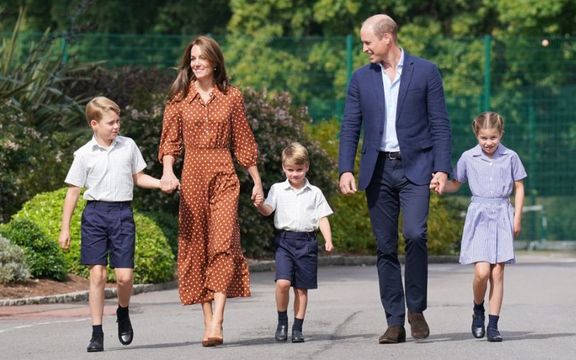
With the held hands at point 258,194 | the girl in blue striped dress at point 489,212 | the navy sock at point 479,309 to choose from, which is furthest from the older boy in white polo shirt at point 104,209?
the navy sock at point 479,309

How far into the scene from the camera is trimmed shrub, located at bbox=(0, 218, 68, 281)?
15.3 meters

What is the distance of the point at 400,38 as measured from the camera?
34.0 metres

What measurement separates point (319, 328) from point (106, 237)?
2.01 metres

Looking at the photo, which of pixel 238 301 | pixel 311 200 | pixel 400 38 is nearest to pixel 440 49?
pixel 400 38

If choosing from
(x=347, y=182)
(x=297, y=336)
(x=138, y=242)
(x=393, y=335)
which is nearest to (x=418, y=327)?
(x=393, y=335)

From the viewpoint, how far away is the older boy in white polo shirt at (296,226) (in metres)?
10.8

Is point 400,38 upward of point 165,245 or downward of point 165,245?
upward

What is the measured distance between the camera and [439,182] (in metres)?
10.4

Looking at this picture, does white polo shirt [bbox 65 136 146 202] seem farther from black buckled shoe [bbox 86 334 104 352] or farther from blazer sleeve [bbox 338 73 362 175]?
blazer sleeve [bbox 338 73 362 175]

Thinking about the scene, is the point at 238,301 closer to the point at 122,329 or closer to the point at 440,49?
the point at 122,329

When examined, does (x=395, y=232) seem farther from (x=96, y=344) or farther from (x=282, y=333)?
(x=96, y=344)

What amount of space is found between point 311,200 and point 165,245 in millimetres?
5899

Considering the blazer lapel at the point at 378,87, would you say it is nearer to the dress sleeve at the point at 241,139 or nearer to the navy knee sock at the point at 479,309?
the dress sleeve at the point at 241,139

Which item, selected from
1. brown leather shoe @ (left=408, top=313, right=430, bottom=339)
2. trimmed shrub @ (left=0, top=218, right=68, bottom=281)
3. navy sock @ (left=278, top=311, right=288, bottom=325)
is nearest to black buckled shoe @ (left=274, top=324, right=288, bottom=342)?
navy sock @ (left=278, top=311, right=288, bottom=325)
